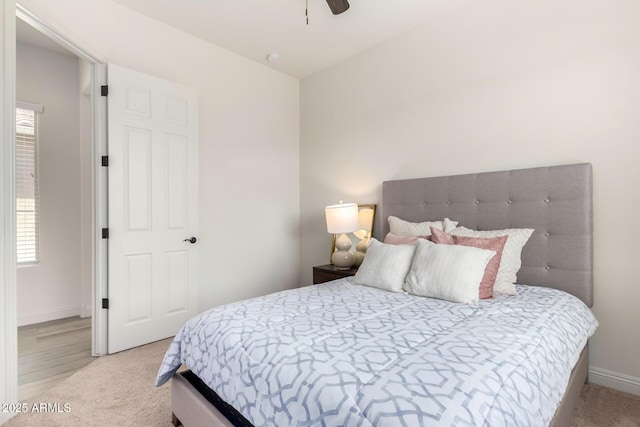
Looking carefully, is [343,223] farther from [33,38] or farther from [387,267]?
[33,38]

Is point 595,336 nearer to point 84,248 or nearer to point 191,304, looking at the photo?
point 191,304

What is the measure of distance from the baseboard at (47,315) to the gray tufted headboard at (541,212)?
4.00 m

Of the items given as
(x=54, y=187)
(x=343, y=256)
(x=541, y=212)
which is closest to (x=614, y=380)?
(x=541, y=212)

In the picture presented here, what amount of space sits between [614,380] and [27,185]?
5253 mm

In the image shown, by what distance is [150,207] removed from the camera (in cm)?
281

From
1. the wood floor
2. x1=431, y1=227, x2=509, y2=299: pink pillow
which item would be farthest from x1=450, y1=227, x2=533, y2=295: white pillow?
the wood floor

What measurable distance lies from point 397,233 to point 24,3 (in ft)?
9.52

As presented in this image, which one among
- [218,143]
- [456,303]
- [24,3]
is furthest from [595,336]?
[24,3]

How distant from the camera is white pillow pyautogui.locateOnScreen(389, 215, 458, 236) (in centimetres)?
253

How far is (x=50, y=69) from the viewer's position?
3510mm

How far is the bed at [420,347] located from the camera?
939 millimetres

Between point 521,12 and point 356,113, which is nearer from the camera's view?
point 521,12

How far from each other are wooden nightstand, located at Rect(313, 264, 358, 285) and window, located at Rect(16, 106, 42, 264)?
9.75ft

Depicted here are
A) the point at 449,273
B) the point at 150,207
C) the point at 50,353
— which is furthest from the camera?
the point at 150,207
